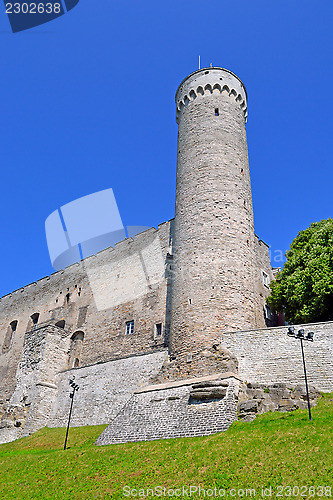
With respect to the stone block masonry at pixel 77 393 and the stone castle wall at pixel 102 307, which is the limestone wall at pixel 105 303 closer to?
the stone castle wall at pixel 102 307

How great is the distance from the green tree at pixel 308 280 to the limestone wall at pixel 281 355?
3.60 m

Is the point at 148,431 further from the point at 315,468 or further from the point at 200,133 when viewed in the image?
the point at 200,133

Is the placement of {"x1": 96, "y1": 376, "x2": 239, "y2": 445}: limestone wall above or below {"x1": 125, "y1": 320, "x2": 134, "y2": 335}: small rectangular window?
below

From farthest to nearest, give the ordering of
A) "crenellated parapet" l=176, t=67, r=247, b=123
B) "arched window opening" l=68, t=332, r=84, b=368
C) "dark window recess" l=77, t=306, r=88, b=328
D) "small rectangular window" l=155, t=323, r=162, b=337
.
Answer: "dark window recess" l=77, t=306, r=88, b=328, "arched window opening" l=68, t=332, r=84, b=368, "crenellated parapet" l=176, t=67, r=247, b=123, "small rectangular window" l=155, t=323, r=162, b=337

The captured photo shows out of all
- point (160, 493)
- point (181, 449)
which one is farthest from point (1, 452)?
point (160, 493)

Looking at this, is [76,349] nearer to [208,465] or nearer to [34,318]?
[34,318]

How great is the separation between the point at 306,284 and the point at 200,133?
9827 mm

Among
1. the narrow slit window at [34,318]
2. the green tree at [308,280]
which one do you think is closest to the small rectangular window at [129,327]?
the green tree at [308,280]

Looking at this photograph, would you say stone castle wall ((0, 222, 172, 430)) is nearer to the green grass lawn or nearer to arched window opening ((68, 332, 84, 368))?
arched window opening ((68, 332, 84, 368))

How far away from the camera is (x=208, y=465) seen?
11.4 meters

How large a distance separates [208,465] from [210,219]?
40.7 ft

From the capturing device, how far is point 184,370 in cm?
1819

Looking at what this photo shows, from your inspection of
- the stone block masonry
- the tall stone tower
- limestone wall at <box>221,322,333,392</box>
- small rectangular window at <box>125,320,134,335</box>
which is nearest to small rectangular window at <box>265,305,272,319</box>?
the tall stone tower

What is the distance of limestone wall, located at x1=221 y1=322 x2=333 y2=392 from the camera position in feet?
53.2
